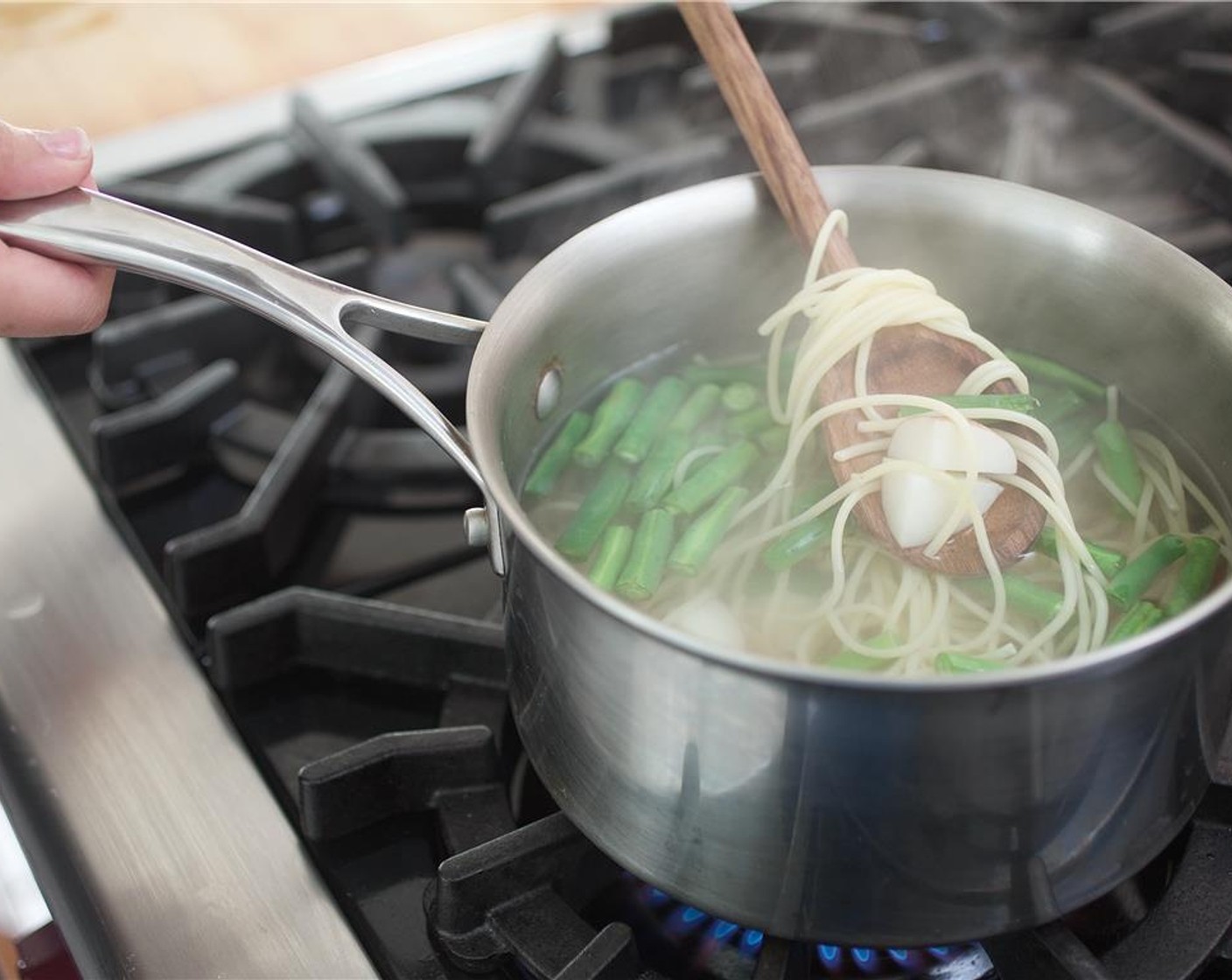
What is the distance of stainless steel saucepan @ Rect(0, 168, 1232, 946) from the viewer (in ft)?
2.38

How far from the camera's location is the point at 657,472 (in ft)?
3.87

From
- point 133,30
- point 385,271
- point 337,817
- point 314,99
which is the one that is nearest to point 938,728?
point 337,817

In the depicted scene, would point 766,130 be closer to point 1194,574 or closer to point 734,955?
point 1194,574

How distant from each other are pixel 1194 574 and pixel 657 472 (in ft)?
1.44

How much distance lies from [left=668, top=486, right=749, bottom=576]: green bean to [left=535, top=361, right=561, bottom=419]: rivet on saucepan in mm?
158

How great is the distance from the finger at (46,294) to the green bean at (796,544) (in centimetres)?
57

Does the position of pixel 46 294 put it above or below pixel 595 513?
above

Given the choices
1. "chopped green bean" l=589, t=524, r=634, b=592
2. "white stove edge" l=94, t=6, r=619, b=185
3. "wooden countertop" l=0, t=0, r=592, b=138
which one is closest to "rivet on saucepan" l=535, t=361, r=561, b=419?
"chopped green bean" l=589, t=524, r=634, b=592

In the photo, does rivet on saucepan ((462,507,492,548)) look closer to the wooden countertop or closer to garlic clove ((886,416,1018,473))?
garlic clove ((886,416,1018,473))

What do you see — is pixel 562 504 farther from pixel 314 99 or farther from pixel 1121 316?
pixel 314 99

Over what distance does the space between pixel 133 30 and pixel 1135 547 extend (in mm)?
1579

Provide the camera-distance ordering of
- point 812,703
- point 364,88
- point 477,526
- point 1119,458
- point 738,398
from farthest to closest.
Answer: point 364,88, point 738,398, point 1119,458, point 477,526, point 812,703

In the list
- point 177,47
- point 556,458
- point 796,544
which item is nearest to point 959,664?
point 796,544

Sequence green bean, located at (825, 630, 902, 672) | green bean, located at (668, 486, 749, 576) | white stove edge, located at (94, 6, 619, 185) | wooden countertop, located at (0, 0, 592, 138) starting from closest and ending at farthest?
1. green bean, located at (825, 630, 902, 672)
2. green bean, located at (668, 486, 749, 576)
3. white stove edge, located at (94, 6, 619, 185)
4. wooden countertop, located at (0, 0, 592, 138)
